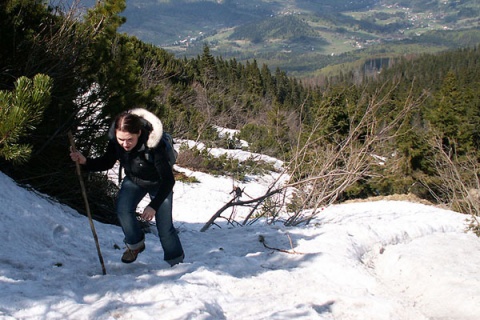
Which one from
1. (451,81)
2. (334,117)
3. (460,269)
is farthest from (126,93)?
(451,81)

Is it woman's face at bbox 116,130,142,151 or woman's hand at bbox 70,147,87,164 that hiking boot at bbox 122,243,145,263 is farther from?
woman's face at bbox 116,130,142,151

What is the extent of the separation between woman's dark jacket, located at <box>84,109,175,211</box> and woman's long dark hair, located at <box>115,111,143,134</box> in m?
0.12

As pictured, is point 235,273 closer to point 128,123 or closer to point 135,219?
point 135,219

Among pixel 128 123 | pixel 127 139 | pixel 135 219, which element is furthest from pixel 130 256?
pixel 128 123

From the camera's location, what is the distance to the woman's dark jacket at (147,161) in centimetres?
331

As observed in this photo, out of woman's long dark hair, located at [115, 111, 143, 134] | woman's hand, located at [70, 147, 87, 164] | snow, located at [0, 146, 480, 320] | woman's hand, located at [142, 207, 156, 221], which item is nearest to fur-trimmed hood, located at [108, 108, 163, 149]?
woman's long dark hair, located at [115, 111, 143, 134]

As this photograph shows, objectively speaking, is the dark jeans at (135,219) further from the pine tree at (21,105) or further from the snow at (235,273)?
the pine tree at (21,105)

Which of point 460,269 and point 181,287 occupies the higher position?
point 181,287

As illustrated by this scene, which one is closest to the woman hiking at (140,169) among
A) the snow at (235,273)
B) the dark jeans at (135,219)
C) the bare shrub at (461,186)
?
the dark jeans at (135,219)

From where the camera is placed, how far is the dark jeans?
11.8 ft

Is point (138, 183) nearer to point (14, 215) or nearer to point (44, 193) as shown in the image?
point (14, 215)

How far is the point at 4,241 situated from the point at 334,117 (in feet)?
58.6

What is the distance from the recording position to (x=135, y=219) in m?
3.71

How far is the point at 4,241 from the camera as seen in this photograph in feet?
11.9
